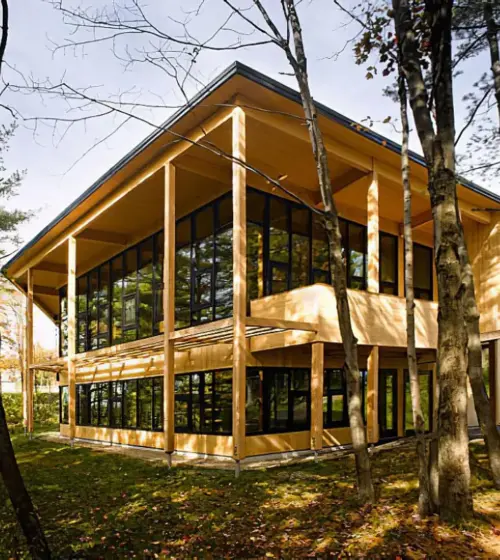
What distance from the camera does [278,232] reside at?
1366 cm

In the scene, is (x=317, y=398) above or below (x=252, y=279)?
below

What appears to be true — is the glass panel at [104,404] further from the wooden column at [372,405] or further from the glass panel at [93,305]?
the wooden column at [372,405]

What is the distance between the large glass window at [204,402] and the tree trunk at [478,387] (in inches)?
252

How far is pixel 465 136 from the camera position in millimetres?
10055

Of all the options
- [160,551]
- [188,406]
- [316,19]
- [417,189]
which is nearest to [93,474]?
[188,406]

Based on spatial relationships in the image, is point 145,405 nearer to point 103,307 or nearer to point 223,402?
point 223,402

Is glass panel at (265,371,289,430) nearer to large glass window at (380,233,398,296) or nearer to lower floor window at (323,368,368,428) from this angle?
lower floor window at (323,368,368,428)

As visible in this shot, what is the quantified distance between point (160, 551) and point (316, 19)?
295 inches

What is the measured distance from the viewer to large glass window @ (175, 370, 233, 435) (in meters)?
12.8

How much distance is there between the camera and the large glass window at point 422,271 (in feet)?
57.4

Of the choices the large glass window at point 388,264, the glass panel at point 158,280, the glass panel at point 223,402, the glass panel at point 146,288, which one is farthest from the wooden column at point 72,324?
the large glass window at point 388,264

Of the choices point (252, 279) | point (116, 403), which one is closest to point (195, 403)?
point (252, 279)

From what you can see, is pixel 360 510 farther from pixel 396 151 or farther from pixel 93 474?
pixel 396 151

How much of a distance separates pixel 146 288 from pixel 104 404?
16.2 feet
